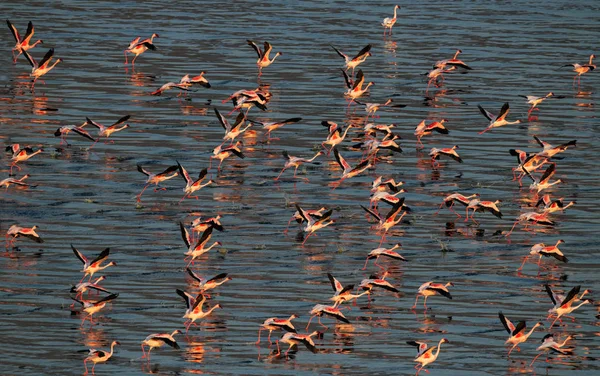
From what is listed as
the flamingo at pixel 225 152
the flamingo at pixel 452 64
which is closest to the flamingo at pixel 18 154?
the flamingo at pixel 225 152

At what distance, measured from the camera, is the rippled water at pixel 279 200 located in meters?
22.1

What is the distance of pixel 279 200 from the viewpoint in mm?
31094

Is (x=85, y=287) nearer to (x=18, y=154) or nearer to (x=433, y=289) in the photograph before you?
(x=433, y=289)

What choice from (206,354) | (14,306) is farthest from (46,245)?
(206,354)

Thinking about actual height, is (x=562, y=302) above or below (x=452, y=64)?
below

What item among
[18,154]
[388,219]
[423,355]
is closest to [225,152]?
[18,154]

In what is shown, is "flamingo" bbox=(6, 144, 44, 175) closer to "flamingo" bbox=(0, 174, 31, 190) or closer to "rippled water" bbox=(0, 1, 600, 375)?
"rippled water" bbox=(0, 1, 600, 375)

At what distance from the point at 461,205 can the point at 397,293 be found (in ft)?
22.7

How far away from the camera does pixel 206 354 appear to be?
70.3 feet

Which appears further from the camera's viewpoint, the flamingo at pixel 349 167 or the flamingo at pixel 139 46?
the flamingo at pixel 139 46

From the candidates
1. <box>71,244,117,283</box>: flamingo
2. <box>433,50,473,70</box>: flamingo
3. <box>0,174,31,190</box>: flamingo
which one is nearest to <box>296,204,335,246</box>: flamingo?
<box>71,244,117,283</box>: flamingo

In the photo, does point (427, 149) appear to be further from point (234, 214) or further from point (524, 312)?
point (524, 312)

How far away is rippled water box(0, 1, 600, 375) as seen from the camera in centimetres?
2214

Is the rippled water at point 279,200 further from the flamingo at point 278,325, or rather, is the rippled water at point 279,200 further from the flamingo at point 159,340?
the flamingo at point 278,325
